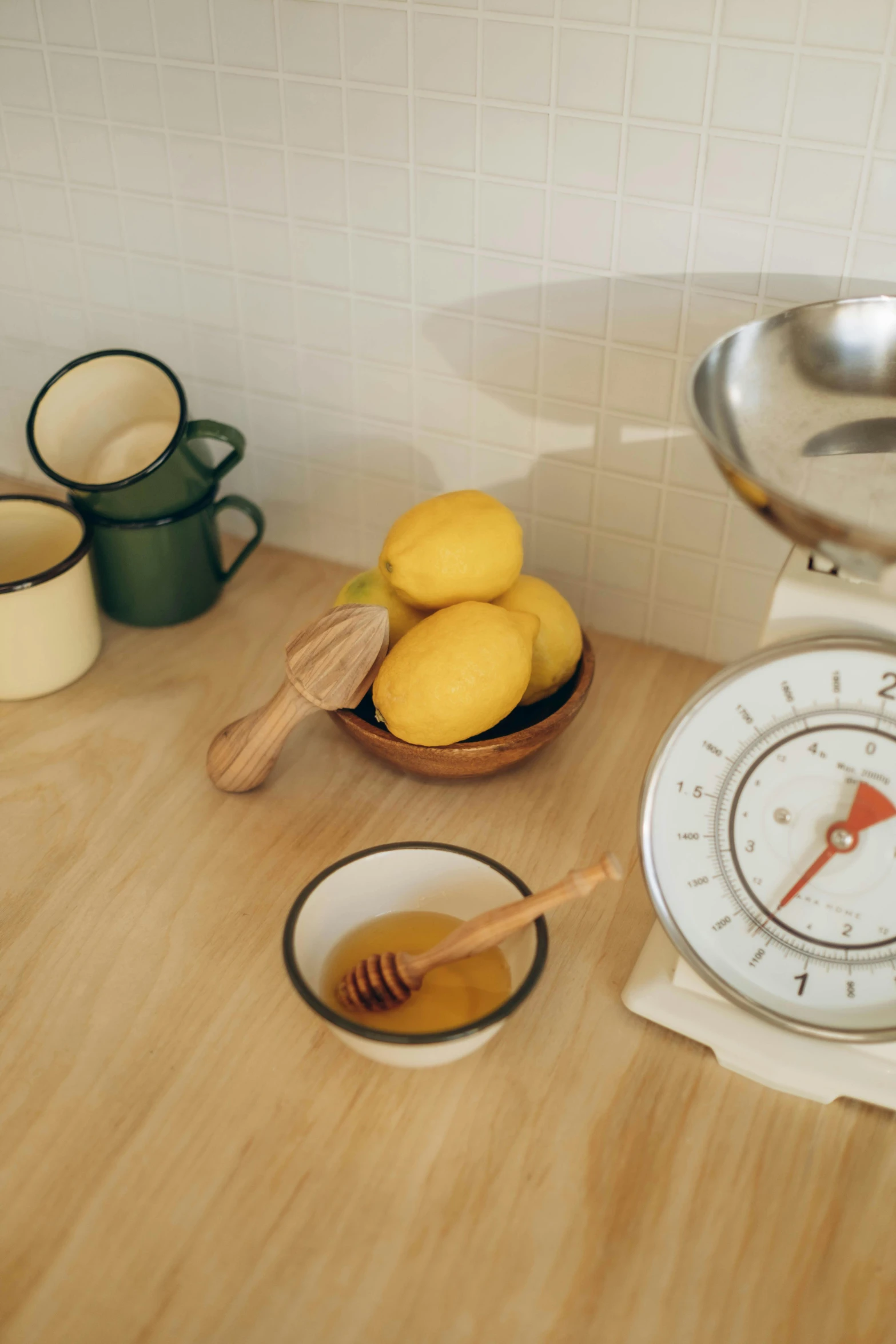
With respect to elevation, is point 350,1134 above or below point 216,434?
below

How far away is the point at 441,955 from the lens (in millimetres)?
623

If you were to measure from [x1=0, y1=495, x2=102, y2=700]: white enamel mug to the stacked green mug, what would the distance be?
0.11 feet

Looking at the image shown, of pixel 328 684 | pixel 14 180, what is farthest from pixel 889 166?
pixel 14 180

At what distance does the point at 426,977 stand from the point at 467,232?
0.55 m

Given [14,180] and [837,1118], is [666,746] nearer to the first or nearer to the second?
[837,1118]

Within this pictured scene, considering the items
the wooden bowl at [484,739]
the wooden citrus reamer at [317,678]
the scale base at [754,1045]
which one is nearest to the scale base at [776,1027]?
the scale base at [754,1045]

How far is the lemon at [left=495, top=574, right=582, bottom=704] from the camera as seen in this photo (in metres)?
0.81

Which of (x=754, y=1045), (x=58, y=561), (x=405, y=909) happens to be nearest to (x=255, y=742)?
(x=405, y=909)

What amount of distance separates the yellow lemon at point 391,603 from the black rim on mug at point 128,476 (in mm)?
205

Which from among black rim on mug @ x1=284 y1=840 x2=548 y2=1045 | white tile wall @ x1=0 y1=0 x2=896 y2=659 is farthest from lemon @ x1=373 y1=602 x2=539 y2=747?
white tile wall @ x1=0 y1=0 x2=896 y2=659

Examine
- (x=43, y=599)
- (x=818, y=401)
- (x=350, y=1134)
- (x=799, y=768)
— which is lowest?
(x=350, y=1134)

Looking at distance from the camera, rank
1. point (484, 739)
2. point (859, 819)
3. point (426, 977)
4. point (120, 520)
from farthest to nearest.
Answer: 1. point (120, 520)
2. point (484, 739)
3. point (426, 977)
4. point (859, 819)

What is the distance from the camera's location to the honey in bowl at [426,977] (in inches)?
25.2

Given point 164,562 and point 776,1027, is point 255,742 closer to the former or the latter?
point 164,562
